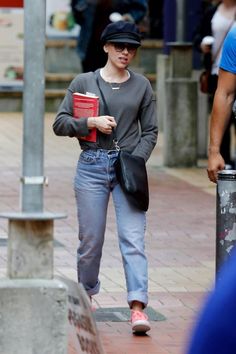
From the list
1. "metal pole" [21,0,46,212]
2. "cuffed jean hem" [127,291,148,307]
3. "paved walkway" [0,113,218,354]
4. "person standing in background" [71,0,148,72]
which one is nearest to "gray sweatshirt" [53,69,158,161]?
"cuffed jean hem" [127,291,148,307]

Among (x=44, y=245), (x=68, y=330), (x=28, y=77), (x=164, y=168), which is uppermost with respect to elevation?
(x=28, y=77)

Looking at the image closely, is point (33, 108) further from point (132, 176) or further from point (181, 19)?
point (181, 19)

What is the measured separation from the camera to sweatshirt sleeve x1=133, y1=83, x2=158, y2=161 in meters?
6.52

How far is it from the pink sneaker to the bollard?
752mm

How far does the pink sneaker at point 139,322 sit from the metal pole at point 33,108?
168 centimetres

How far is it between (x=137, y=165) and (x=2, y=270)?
196 centimetres

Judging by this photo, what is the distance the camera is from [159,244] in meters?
9.34

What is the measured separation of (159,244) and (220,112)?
10.6ft

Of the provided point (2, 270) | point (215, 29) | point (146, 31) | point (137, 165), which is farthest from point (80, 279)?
point (146, 31)

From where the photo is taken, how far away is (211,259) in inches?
347

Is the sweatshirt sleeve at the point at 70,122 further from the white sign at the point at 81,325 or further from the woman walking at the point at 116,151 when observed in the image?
the white sign at the point at 81,325

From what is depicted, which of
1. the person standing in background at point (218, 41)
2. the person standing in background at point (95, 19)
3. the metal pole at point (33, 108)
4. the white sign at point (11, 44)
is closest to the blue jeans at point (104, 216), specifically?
the metal pole at point (33, 108)

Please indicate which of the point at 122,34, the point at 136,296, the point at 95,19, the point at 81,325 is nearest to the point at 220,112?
the point at 122,34

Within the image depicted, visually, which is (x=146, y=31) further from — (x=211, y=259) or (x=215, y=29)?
(x=211, y=259)
